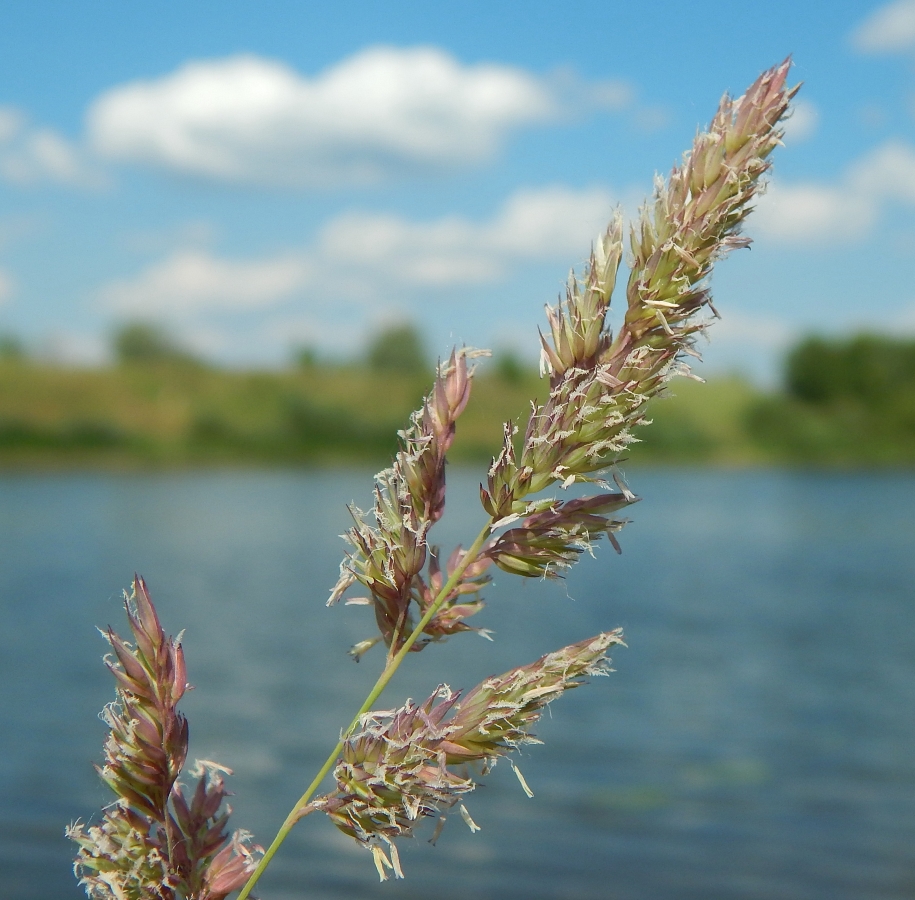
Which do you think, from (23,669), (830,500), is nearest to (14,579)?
(23,669)

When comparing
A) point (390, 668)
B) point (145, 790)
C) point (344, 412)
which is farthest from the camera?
point (344, 412)

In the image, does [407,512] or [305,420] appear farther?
[305,420]

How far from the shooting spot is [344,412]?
64.8 metres

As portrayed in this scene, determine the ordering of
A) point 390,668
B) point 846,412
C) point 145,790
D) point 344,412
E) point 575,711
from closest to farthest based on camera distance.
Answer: point 390,668 < point 145,790 < point 575,711 < point 344,412 < point 846,412

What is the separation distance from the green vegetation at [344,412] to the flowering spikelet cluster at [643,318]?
50749 millimetres

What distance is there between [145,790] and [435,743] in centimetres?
28

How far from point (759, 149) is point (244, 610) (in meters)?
21.3

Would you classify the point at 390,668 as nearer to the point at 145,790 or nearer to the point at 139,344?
the point at 145,790

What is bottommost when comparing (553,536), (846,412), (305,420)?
(553,536)

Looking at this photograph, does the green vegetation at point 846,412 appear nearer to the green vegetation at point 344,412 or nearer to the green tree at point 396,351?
the green vegetation at point 344,412

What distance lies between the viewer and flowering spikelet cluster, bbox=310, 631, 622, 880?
86cm

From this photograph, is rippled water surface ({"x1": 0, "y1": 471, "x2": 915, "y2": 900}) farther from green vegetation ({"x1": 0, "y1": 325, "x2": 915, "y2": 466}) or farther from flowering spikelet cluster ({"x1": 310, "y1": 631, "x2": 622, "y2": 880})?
green vegetation ({"x1": 0, "y1": 325, "x2": 915, "y2": 466})

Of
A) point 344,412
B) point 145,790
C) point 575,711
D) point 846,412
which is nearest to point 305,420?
point 344,412

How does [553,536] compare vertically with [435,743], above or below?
above
